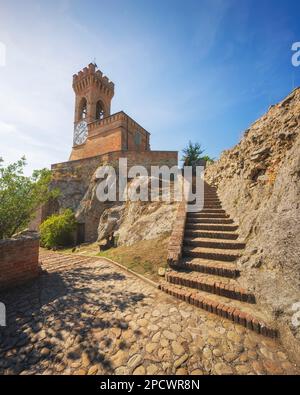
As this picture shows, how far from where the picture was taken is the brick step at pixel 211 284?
3501mm

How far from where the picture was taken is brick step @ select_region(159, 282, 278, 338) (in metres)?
2.77

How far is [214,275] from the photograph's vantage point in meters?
4.30

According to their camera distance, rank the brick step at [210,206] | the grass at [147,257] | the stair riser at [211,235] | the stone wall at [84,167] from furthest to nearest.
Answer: the stone wall at [84,167], the brick step at [210,206], the stair riser at [211,235], the grass at [147,257]

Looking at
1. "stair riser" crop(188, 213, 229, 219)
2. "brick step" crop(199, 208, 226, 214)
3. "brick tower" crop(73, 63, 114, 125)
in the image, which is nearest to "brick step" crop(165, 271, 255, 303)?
"stair riser" crop(188, 213, 229, 219)

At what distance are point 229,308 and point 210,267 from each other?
4.02 ft

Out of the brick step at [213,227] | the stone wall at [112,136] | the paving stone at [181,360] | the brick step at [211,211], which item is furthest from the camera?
the stone wall at [112,136]

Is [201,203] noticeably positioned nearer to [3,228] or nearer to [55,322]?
[55,322]

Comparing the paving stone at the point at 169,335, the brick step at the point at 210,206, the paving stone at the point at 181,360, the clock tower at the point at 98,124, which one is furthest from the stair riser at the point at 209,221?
the clock tower at the point at 98,124

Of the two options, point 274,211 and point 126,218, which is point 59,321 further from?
point 126,218

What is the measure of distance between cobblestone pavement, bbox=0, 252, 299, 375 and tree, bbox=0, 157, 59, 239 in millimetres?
2098

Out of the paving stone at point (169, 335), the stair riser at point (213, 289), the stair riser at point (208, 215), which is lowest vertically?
the paving stone at point (169, 335)

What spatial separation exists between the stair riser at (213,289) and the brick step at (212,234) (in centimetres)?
209

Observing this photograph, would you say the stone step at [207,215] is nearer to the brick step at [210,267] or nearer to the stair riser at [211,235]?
the stair riser at [211,235]
